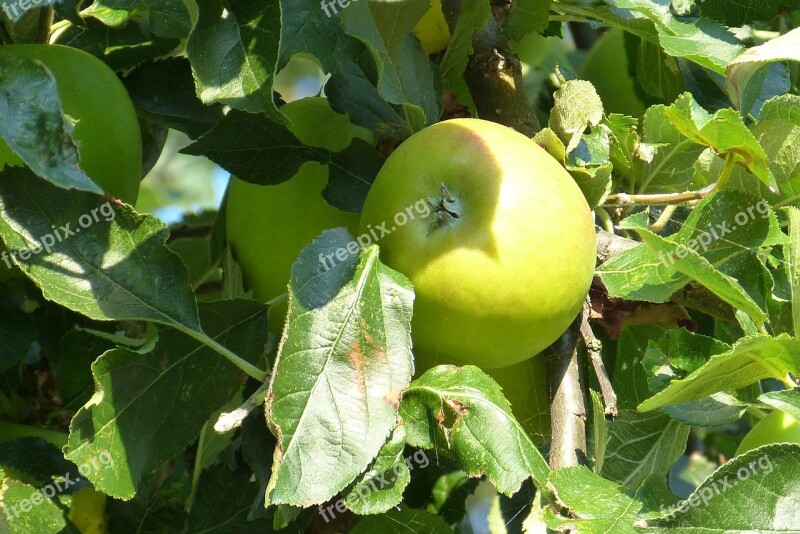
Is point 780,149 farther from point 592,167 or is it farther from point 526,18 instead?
point 526,18

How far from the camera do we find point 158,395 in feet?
2.83

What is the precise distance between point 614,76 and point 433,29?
0.45 m

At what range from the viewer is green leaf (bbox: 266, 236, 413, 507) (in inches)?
27.4

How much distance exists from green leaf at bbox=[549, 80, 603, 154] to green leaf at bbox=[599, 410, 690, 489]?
0.30 m

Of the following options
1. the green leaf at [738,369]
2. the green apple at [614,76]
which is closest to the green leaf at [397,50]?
the green leaf at [738,369]

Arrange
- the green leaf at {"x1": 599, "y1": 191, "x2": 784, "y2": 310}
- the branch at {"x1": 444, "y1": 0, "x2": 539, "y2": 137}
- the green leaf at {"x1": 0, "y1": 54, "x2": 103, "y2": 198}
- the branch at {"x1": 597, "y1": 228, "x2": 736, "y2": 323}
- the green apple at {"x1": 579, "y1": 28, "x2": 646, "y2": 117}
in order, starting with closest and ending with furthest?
the green leaf at {"x1": 0, "y1": 54, "x2": 103, "y2": 198} → the green leaf at {"x1": 599, "y1": 191, "x2": 784, "y2": 310} → the branch at {"x1": 597, "y1": 228, "x2": 736, "y2": 323} → the branch at {"x1": 444, "y1": 0, "x2": 539, "y2": 137} → the green apple at {"x1": 579, "y1": 28, "x2": 646, "y2": 117}

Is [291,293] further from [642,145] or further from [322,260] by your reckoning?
[642,145]

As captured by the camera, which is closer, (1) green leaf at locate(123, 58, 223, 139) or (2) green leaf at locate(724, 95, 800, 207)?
(2) green leaf at locate(724, 95, 800, 207)

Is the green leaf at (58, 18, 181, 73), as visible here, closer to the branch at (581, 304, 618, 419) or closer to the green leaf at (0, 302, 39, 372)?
the green leaf at (0, 302, 39, 372)

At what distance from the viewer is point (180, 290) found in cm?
84

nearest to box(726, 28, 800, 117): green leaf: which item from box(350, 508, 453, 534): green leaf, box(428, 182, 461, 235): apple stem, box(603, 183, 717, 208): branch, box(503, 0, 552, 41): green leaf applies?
box(603, 183, 717, 208): branch

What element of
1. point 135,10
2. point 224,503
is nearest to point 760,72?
point 135,10

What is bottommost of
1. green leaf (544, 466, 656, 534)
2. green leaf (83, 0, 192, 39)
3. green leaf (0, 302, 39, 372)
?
green leaf (0, 302, 39, 372)

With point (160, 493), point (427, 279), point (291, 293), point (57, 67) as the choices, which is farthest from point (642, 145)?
point (160, 493)
